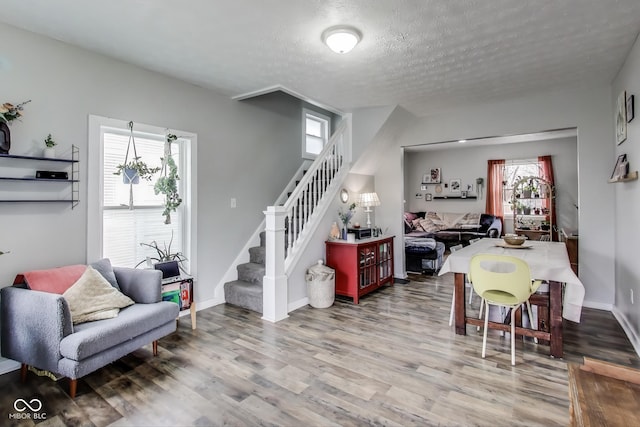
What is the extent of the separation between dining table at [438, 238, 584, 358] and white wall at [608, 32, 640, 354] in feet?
1.68

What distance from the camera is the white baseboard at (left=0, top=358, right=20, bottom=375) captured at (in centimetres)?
247

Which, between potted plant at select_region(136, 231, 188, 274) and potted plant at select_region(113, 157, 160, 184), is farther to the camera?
potted plant at select_region(136, 231, 188, 274)

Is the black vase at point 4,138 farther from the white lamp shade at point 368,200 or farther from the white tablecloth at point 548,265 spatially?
the white lamp shade at point 368,200

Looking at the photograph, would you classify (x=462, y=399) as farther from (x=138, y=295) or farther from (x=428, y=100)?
(x=428, y=100)

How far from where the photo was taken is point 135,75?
3268 millimetres

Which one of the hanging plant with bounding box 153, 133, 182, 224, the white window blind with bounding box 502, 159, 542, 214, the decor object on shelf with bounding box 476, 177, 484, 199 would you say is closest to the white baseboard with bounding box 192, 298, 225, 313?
the hanging plant with bounding box 153, 133, 182, 224

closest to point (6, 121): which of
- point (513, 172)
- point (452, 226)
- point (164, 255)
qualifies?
point (164, 255)

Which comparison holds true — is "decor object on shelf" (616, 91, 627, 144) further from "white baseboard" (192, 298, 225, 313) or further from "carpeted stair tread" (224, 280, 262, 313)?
"white baseboard" (192, 298, 225, 313)

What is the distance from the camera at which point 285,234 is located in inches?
173

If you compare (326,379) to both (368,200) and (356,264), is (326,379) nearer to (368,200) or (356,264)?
(356,264)

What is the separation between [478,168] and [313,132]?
5.19m

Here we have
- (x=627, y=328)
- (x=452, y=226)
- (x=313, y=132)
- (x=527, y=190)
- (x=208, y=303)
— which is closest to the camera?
(x=627, y=328)

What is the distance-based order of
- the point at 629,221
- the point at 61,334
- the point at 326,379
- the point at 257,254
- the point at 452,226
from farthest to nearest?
the point at 452,226
the point at 257,254
the point at 629,221
the point at 326,379
the point at 61,334

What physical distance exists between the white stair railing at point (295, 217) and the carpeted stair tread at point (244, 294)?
205 mm
